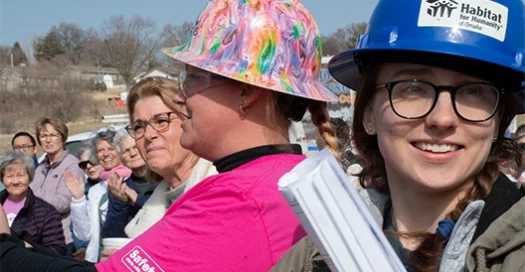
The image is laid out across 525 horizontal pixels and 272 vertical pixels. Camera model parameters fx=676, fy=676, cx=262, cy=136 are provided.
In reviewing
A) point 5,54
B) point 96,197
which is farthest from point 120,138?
point 5,54

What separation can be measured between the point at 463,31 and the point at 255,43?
0.75 meters

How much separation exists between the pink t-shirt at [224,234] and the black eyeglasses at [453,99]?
48 centimetres

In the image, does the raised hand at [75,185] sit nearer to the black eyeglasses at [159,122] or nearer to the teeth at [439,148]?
the black eyeglasses at [159,122]

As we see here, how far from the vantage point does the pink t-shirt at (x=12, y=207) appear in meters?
5.81

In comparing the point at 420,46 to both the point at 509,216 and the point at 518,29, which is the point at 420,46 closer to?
the point at 518,29

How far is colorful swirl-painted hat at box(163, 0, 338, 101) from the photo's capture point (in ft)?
6.77

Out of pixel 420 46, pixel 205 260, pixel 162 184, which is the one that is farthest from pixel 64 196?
pixel 420 46

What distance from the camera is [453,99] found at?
1464 mm

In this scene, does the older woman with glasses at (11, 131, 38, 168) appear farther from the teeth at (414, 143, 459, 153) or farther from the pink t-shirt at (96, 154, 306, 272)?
the teeth at (414, 143, 459, 153)

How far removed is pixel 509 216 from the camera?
1343 millimetres

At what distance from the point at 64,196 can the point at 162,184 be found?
366 centimetres

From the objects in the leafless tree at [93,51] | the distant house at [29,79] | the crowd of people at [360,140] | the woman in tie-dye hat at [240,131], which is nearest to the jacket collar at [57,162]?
the crowd of people at [360,140]

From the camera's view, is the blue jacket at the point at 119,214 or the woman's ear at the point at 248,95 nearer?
the woman's ear at the point at 248,95

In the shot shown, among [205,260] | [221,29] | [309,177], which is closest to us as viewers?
[309,177]
